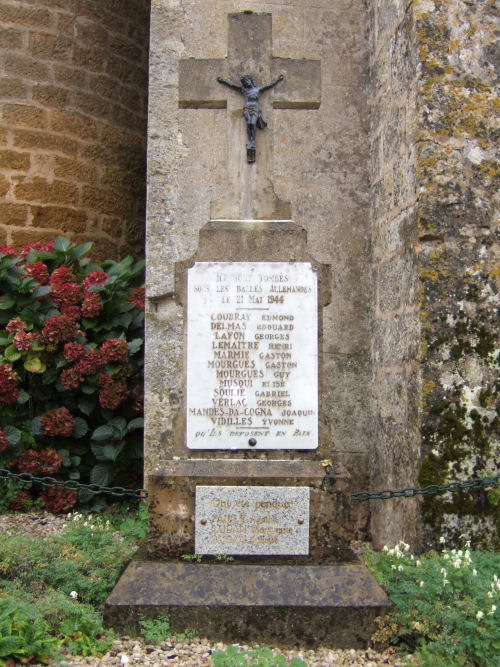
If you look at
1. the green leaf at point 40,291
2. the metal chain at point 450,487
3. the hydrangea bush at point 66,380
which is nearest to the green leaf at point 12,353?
the hydrangea bush at point 66,380

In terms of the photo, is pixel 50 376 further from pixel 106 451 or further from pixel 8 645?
pixel 8 645

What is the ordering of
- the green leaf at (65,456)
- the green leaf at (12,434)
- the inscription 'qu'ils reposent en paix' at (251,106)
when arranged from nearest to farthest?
the inscription 'qu'ils reposent en paix' at (251,106) → the green leaf at (12,434) → the green leaf at (65,456)

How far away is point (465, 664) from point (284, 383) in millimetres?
1513

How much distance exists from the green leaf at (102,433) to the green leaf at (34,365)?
1.90 ft

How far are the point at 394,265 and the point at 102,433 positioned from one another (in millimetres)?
2366

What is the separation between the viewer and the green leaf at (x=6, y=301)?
5191 mm

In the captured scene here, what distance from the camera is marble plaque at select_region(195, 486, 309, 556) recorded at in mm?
3443

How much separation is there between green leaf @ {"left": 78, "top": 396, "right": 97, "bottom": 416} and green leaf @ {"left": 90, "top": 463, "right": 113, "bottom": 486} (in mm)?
399

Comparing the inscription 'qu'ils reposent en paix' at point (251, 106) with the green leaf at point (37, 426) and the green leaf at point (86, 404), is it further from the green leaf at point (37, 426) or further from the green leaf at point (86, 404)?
the green leaf at point (37, 426)

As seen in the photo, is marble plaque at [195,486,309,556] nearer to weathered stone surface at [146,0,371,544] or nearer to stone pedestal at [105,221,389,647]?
stone pedestal at [105,221,389,647]

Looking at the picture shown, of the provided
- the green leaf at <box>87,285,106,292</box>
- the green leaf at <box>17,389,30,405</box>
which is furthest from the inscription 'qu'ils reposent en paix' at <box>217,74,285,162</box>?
the green leaf at <box>17,389,30,405</box>

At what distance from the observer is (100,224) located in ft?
22.2

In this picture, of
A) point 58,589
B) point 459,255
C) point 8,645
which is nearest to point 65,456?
point 58,589

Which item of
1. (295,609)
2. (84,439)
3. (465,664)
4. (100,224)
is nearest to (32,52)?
(100,224)
